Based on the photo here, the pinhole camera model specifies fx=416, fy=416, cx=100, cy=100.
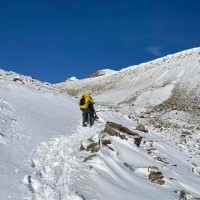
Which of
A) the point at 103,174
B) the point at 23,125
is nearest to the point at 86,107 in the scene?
the point at 23,125

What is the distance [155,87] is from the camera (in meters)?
54.9

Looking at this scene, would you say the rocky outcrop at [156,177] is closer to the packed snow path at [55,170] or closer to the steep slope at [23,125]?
the packed snow path at [55,170]

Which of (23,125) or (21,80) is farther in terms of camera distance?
(21,80)

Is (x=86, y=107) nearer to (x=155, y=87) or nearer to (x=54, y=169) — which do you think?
(x=54, y=169)

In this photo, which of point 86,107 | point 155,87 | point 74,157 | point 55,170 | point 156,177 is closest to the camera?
point 55,170

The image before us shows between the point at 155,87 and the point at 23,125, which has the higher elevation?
the point at 155,87

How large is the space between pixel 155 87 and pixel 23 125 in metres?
39.0

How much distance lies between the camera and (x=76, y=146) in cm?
1609

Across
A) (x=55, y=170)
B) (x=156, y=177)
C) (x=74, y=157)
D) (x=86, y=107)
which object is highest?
(x=86, y=107)

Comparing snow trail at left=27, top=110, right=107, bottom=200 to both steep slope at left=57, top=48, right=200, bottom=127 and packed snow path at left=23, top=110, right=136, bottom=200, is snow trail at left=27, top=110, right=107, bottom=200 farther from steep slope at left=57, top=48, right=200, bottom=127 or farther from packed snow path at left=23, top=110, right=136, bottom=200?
steep slope at left=57, top=48, right=200, bottom=127

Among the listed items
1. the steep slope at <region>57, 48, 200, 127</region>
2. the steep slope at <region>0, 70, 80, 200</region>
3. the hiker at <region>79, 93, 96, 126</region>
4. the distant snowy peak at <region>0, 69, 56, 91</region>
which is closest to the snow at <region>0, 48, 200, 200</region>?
the steep slope at <region>0, 70, 80, 200</region>

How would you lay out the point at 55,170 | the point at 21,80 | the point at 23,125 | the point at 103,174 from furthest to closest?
the point at 21,80
the point at 23,125
the point at 103,174
the point at 55,170

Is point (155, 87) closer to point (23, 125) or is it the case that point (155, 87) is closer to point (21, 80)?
point (21, 80)

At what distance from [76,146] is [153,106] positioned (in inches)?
1241
